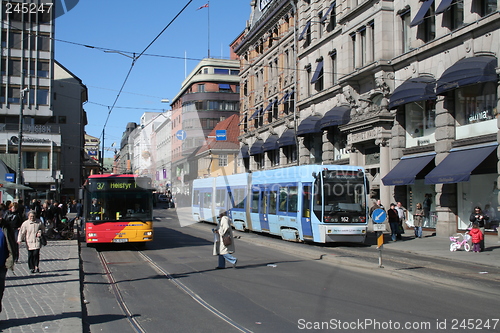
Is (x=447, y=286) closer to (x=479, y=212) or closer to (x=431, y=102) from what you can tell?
(x=479, y=212)

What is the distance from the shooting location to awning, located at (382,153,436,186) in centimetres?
2667

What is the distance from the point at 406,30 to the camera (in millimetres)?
29531

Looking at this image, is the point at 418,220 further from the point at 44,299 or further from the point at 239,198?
the point at 44,299

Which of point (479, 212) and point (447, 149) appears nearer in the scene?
point (479, 212)

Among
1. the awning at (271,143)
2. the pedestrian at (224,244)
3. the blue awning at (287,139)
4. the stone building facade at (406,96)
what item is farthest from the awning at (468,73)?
the awning at (271,143)

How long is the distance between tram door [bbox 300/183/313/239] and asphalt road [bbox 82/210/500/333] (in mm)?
3552

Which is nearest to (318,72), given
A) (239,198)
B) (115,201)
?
(239,198)

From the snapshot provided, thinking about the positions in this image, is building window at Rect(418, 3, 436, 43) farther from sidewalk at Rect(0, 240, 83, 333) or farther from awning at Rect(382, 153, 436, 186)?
sidewalk at Rect(0, 240, 83, 333)

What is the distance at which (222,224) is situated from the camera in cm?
1474

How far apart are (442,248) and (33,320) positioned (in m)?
16.8

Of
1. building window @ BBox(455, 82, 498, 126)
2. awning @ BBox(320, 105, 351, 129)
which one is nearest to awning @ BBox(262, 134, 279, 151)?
awning @ BBox(320, 105, 351, 129)

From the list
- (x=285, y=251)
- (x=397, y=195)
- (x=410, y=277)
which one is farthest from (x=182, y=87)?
(x=410, y=277)

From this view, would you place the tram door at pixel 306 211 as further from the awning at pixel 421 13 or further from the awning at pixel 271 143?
the awning at pixel 271 143

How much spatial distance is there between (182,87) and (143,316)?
293 ft
